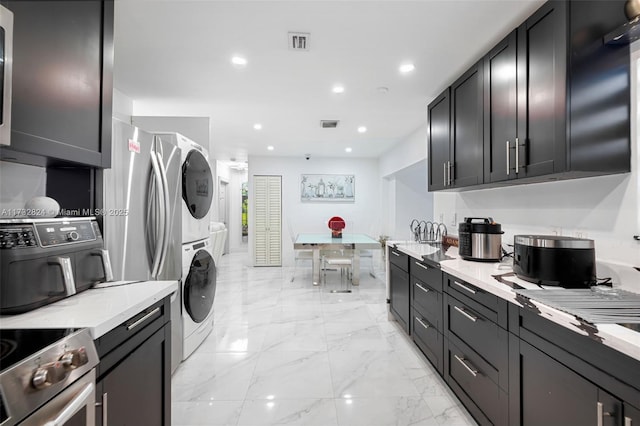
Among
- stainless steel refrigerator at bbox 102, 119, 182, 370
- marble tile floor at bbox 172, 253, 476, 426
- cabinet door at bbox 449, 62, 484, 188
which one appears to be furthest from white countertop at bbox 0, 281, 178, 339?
cabinet door at bbox 449, 62, 484, 188

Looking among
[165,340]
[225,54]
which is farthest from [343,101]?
[165,340]

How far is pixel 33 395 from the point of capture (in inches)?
25.3

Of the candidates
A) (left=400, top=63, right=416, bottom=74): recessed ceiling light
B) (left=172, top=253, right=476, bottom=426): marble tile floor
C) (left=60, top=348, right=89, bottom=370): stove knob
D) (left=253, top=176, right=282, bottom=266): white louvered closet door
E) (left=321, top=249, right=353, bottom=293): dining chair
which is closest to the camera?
(left=60, top=348, right=89, bottom=370): stove knob

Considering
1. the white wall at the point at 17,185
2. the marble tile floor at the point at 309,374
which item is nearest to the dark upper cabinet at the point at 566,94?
the marble tile floor at the point at 309,374

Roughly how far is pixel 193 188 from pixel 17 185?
1.17 metres

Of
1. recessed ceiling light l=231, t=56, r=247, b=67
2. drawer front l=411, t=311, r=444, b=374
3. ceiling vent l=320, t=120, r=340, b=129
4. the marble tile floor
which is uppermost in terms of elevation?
ceiling vent l=320, t=120, r=340, b=129

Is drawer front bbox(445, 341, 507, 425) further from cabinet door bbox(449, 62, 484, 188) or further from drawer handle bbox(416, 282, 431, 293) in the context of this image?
cabinet door bbox(449, 62, 484, 188)

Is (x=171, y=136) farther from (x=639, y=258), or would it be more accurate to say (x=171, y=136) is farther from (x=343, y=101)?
(x=639, y=258)

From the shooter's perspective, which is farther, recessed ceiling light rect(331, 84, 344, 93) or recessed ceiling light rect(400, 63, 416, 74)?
recessed ceiling light rect(331, 84, 344, 93)

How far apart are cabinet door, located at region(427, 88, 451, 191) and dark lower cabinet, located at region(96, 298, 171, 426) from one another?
2.46 meters

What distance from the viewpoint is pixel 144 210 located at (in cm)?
211

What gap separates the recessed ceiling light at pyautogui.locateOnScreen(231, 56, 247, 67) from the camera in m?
2.26

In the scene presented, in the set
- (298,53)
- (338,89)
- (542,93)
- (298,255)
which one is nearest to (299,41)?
(298,53)

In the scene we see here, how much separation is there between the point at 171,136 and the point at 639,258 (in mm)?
2992
